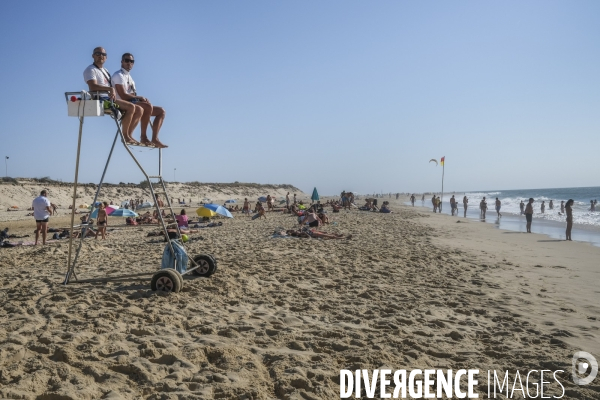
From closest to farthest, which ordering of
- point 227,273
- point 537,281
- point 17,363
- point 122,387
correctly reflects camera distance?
point 122,387, point 17,363, point 227,273, point 537,281

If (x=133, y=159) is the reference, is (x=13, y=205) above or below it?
below

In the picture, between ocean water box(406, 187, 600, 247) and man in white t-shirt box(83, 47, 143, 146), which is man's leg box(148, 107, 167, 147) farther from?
ocean water box(406, 187, 600, 247)

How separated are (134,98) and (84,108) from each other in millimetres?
647

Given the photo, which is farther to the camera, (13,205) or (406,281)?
(13,205)

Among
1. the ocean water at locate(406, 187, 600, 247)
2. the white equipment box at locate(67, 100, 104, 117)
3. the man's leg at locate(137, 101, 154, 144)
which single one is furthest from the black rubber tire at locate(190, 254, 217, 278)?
the ocean water at locate(406, 187, 600, 247)

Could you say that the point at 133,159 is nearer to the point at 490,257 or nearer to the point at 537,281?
the point at 537,281

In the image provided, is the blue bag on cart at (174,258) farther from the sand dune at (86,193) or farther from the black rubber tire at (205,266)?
the sand dune at (86,193)

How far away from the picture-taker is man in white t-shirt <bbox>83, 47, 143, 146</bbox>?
5.18m

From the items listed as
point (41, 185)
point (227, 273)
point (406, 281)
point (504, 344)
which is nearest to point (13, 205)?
point (41, 185)

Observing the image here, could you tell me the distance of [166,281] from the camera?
18.2 ft

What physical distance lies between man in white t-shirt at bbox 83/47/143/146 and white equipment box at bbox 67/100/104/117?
0.21 meters

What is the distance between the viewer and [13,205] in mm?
32875

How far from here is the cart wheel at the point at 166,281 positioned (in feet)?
18.0

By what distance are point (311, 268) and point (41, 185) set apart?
4131cm
